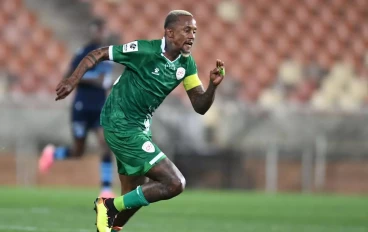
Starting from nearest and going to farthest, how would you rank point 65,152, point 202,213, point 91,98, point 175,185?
point 175,185, point 202,213, point 91,98, point 65,152

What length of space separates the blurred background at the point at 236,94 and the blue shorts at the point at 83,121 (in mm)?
3418

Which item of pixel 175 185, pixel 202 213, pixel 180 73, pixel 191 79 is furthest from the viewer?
pixel 202 213

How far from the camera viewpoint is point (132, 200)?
647cm

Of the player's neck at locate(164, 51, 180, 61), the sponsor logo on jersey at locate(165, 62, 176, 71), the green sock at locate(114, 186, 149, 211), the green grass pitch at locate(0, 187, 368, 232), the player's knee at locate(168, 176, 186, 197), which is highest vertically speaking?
the player's neck at locate(164, 51, 180, 61)

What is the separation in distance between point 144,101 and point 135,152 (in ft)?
1.38

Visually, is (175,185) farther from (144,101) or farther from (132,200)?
(144,101)

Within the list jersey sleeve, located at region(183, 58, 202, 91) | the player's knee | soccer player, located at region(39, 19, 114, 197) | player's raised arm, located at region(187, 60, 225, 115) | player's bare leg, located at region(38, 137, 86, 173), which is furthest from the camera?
player's bare leg, located at region(38, 137, 86, 173)

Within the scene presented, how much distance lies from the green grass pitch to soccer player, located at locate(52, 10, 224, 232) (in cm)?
169

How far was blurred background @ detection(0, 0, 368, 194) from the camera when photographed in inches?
633

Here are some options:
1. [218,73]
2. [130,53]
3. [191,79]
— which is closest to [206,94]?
[191,79]

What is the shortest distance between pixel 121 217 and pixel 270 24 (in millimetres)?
13241

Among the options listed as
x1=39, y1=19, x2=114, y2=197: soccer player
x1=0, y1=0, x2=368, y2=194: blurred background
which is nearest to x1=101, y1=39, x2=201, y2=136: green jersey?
x1=39, y1=19, x2=114, y2=197: soccer player

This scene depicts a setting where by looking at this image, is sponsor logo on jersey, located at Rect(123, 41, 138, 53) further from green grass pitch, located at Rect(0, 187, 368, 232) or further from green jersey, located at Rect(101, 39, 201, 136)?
green grass pitch, located at Rect(0, 187, 368, 232)

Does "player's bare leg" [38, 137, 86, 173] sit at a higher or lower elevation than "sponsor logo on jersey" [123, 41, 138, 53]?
lower
